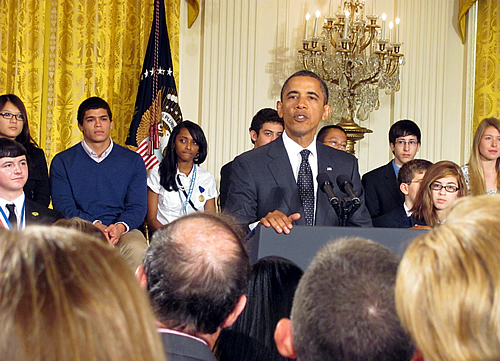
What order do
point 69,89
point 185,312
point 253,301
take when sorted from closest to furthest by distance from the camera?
1. point 185,312
2. point 253,301
3. point 69,89

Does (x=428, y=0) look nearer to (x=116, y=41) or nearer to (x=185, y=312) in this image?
(x=116, y=41)

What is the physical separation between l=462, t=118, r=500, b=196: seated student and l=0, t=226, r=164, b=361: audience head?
375cm

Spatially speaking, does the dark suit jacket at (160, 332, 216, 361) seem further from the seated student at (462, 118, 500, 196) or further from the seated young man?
the seated student at (462, 118, 500, 196)

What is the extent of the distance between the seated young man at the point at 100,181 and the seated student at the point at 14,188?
1.65 feet

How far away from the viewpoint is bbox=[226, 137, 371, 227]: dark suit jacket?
2.79 m

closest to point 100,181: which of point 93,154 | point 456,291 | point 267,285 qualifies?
point 93,154

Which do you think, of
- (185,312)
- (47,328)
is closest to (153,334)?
(47,328)

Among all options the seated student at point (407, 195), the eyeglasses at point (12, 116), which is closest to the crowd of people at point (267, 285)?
the seated student at point (407, 195)

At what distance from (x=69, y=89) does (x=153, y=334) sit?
5.32 meters

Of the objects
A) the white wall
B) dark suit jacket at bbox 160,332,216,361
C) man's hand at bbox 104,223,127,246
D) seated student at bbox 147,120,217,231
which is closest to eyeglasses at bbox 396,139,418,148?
seated student at bbox 147,120,217,231

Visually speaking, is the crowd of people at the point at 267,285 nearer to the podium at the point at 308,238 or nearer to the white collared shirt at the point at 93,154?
the podium at the point at 308,238

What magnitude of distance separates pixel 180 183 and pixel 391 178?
1595mm

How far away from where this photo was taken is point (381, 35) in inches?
226

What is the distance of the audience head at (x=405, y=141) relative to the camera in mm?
4762
